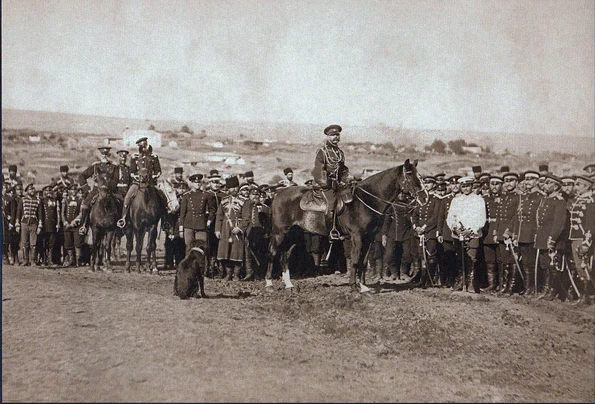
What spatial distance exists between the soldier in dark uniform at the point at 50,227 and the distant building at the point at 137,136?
167 cm

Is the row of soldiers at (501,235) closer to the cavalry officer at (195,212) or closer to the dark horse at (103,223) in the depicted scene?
the cavalry officer at (195,212)

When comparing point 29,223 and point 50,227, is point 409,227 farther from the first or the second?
point 29,223

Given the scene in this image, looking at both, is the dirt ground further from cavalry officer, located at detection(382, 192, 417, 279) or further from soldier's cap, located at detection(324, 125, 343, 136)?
soldier's cap, located at detection(324, 125, 343, 136)

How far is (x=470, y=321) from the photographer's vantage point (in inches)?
218

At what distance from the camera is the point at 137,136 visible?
609 centimetres

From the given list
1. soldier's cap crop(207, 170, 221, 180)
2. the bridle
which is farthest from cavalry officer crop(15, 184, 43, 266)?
the bridle

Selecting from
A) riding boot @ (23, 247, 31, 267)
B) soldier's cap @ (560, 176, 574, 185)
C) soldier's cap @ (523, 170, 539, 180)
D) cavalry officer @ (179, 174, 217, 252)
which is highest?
soldier's cap @ (523, 170, 539, 180)

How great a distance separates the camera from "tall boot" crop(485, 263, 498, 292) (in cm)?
644

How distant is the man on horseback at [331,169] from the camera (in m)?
6.21

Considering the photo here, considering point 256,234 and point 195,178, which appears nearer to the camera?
point 195,178

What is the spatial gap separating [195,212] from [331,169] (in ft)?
6.01

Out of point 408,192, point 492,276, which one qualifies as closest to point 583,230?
point 492,276

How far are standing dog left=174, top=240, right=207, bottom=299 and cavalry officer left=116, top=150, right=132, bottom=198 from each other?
1353mm

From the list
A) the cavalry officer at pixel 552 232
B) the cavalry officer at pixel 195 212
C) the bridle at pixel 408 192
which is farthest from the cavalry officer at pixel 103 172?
the cavalry officer at pixel 552 232
